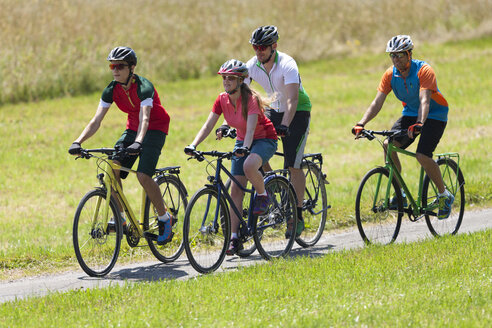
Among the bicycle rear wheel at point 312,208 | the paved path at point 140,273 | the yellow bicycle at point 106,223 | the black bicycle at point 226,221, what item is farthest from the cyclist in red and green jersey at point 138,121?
the bicycle rear wheel at point 312,208

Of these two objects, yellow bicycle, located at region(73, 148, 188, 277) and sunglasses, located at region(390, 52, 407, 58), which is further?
sunglasses, located at region(390, 52, 407, 58)

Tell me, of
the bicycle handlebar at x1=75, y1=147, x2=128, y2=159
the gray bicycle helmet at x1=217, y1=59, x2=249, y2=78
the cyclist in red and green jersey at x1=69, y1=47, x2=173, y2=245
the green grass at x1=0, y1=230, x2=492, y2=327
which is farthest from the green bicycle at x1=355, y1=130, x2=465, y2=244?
the bicycle handlebar at x1=75, y1=147, x2=128, y2=159

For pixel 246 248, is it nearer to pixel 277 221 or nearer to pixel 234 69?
pixel 277 221

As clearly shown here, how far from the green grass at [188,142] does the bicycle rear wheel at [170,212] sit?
0.32 meters

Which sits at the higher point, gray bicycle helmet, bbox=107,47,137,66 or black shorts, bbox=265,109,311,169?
gray bicycle helmet, bbox=107,47,137,66

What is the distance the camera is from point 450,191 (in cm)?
926

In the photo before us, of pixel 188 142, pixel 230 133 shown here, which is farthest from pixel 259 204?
pixel 188 142

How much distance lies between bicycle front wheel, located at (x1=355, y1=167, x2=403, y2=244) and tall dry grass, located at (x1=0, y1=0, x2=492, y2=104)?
524 inches

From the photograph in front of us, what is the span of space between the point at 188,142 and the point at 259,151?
9348 mm

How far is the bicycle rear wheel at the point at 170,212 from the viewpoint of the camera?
820 centimetres

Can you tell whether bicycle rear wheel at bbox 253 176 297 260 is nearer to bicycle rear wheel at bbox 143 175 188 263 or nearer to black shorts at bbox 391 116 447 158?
bicycle rear wheel at bbox 143 175 188 263

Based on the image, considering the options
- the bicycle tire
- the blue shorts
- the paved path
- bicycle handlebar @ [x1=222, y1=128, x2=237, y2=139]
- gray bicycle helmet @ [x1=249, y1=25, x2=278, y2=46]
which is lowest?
the paved path

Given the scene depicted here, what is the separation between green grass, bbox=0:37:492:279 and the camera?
10398 millimetres

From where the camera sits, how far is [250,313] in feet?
19.4
